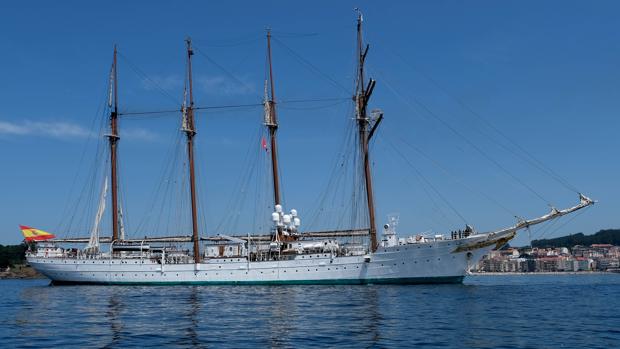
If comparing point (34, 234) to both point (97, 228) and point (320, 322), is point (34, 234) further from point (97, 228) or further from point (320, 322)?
point (320, 322)

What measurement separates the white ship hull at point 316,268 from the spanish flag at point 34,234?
568 cm

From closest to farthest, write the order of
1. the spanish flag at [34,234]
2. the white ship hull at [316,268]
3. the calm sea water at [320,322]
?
the calm sea water at [320,322]
the white ship hull at [316,268]
the spanish flag at [34,234]

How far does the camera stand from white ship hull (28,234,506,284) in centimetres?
5969

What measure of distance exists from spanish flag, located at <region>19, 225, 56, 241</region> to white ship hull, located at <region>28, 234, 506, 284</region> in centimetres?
568

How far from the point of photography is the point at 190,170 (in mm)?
74688

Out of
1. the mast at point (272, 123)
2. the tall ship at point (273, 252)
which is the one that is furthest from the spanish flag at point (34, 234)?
the mast at point (272, 123)

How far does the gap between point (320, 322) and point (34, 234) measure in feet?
194

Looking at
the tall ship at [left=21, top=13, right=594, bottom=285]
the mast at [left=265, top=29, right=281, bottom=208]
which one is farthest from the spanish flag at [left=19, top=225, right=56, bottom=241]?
the mast at [left=265, top=29, right=281, bottom=208]

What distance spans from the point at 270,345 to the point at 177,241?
51.7m

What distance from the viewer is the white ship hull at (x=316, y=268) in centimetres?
5969

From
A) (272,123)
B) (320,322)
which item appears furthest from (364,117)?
(320,322)

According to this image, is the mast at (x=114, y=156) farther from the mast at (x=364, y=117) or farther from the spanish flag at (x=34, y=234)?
the mast at (x=364, y=117)

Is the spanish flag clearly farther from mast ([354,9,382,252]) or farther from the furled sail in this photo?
mast ([354,9,382,252])

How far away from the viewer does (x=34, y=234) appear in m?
76.5
